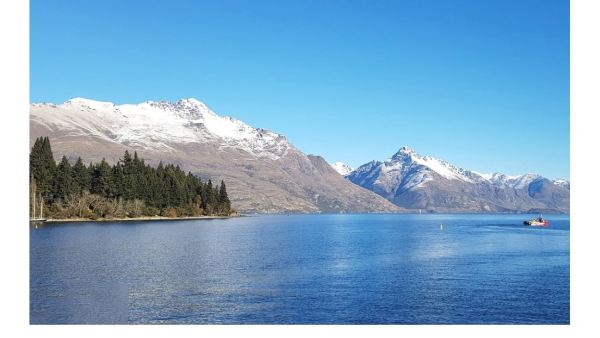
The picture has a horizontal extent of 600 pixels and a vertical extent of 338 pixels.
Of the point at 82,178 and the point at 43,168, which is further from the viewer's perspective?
the point at 82,178

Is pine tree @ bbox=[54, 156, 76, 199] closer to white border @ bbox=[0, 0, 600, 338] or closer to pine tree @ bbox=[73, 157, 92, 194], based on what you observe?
pine tree @ bbox=[73, 157, 92, 194]

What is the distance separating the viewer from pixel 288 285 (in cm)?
6175

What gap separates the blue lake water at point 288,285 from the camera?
48250mm

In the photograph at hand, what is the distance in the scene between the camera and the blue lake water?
158 ft

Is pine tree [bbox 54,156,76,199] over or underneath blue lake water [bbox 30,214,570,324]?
over

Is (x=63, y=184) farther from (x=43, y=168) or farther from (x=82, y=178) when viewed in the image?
(x=82, y=178)

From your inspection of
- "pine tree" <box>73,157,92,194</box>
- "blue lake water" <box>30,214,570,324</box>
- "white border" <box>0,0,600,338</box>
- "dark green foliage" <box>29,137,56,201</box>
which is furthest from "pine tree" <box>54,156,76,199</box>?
"white border" <box>0,0,600,338</box>
